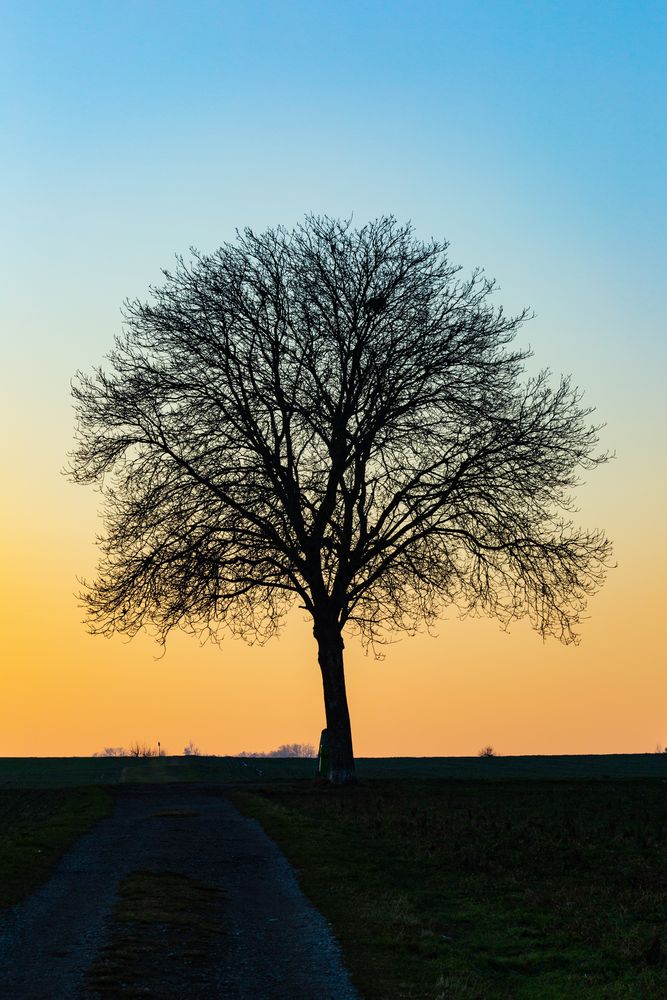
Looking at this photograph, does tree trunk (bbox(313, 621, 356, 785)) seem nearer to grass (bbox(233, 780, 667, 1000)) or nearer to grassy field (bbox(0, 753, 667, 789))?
grassy field (bbox(0, 753, 667, 789))

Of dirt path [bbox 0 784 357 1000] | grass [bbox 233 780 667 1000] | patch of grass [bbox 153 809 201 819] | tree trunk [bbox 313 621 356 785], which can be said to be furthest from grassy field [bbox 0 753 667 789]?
dirt path [bbox 0 784 357 1000]

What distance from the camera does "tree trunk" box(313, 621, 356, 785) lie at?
3509cm

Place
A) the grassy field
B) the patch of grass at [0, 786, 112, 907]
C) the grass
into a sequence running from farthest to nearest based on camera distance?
the grassy field, the patch of grass at [0, 786, 112, 907], the grass

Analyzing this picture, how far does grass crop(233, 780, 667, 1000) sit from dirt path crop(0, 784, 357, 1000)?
1.42 ft

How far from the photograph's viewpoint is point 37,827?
22953 millimetres

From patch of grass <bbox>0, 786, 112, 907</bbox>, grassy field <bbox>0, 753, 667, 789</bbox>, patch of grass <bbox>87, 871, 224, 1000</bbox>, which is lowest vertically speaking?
patch of grass <bbox>87, 871, 224, 1000</bbox>

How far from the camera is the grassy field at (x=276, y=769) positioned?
1625 inches

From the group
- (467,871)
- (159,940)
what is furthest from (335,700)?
(159,940)

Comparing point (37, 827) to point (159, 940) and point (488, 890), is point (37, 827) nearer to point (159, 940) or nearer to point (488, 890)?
point (488, 890)

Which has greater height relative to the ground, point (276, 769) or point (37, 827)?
point (276, 769)

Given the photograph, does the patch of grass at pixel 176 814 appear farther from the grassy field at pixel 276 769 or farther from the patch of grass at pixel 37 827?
the grassy field at pixel 276 769

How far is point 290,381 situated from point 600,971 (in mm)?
25534

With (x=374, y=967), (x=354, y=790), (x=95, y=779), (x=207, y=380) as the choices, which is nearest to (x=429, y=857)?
(x=374, y=967)

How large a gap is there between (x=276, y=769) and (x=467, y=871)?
30.6 m
